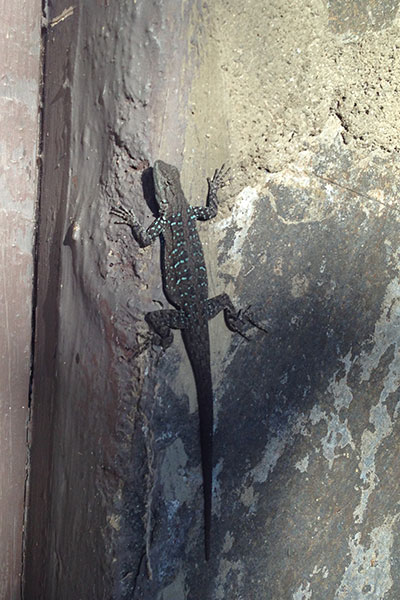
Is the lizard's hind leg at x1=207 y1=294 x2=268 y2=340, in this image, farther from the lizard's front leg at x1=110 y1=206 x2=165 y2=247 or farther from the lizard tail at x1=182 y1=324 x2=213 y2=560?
the lizard's front leg at x1=110 y1=206 x2=165 y2=247

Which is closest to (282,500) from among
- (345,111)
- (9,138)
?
(345,111)

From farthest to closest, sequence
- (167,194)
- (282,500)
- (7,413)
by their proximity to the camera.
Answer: (7,413) < (282,500) < (167,194)

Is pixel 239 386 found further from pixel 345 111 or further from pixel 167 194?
pixel 345 111

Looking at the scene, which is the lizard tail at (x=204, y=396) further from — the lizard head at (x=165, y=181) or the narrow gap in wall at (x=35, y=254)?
the narrow gap in wall at (x=35, y=254)

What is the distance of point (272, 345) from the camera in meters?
1.60

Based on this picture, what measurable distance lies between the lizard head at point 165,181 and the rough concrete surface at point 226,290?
27mm

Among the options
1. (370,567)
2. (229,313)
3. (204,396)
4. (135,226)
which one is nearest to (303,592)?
(370,567)

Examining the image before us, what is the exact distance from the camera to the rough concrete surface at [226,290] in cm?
141

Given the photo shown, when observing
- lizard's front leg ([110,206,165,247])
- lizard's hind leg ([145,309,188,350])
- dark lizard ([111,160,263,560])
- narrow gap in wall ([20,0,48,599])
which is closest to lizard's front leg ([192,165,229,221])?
dark lizard ([111,160,263,560])

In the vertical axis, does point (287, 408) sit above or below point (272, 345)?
below

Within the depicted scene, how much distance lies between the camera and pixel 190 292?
1492 mm

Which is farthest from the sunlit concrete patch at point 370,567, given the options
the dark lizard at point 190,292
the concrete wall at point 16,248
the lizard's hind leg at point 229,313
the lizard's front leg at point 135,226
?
the lizard's front leg at point 135,226

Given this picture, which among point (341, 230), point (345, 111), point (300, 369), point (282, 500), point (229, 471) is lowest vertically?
point (282, 500)

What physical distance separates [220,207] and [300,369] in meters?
0.51
